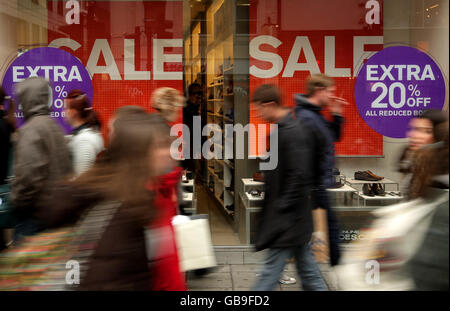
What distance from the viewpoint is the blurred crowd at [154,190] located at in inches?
84.4

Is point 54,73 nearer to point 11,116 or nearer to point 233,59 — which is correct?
point 11,116

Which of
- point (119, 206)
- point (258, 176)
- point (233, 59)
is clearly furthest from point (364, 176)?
point (119, 206)

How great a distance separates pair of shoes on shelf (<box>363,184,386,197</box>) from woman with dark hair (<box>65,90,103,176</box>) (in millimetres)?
3052

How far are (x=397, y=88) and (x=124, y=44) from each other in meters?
2.93

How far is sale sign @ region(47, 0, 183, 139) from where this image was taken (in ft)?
20.0

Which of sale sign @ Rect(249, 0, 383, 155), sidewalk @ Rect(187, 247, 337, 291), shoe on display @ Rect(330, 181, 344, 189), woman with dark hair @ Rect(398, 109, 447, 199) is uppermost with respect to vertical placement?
sale sign @ Rect(249, 0, 383, 155)

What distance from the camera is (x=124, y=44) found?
20.1ft

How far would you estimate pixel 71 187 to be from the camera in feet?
7.19

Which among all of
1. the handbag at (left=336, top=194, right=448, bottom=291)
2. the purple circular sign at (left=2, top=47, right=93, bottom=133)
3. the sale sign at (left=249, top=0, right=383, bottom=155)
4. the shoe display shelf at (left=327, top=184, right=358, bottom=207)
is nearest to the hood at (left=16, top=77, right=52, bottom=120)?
the handbag at (left=336, top=194, right=448, bottom=291)

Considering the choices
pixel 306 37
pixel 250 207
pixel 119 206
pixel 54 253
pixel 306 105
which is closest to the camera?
pixel 119 206

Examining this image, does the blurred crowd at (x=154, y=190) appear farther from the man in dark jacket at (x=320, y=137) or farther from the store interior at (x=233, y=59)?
the store interior at (x=233, y=59)

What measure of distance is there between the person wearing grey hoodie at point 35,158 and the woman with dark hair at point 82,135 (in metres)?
0.41

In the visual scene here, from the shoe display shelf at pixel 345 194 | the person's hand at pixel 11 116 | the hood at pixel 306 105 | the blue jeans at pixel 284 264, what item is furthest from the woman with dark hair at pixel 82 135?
the shoe display shelf at pixel 345 194

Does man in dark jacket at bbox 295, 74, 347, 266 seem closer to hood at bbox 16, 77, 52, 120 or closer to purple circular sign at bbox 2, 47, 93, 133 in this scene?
hood at bbox 16, 77, 52, 120
